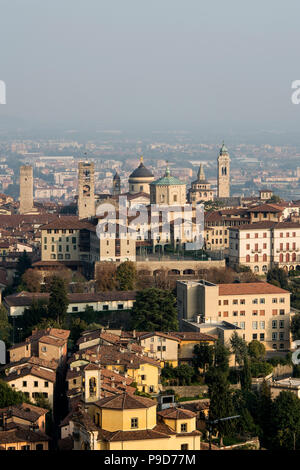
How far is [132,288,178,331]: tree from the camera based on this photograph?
29031mm

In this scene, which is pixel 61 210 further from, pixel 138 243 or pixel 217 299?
pixel 217 299

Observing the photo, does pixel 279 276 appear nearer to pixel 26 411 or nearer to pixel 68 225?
pixel 68 225

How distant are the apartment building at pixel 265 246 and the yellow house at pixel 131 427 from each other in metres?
19.7

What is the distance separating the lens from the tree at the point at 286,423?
72.3 ft

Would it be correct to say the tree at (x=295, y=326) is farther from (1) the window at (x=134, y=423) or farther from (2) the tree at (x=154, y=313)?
(1) the window at (x=134, y=423)

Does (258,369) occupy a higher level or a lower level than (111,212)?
lower

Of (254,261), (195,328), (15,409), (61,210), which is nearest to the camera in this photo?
(15,409)

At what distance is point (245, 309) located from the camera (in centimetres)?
3006

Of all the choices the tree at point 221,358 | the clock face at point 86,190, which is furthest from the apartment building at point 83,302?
the clock face at point 86,190

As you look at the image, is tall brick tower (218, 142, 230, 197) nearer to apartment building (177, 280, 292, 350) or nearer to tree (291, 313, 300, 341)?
apartment building (177, 280, 292, 350)

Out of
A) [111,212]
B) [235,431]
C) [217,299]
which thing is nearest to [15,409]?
[235,431]

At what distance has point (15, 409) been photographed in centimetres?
2161

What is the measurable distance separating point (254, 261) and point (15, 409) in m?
17.9
